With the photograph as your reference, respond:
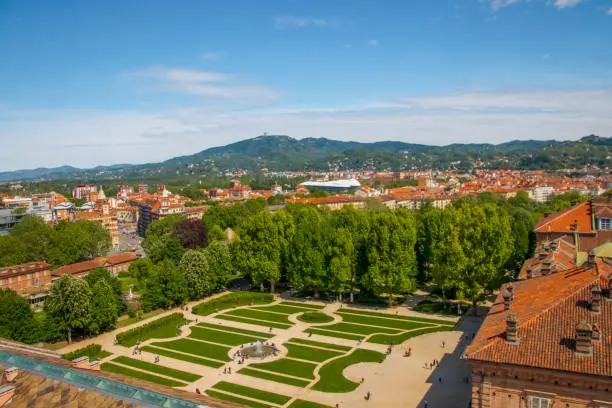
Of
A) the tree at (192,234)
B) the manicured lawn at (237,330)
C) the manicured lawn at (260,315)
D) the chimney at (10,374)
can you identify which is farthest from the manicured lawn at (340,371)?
the tree at (192,234)

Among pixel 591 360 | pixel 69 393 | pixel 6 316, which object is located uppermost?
pixel 69 393

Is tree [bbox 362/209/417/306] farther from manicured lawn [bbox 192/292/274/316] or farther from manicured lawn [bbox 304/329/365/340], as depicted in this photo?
manicured lawn [bbox 192/292/274/316]

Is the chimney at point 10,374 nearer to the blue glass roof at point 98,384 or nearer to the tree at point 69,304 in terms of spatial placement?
the blue glass roof at point 98,384

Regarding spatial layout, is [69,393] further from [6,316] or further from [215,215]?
[215,215]

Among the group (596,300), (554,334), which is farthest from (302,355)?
(596,300)

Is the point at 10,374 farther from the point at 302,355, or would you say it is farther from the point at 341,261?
the point at 341,261

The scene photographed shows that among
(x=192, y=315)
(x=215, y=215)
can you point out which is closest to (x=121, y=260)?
(x=215, y=215)

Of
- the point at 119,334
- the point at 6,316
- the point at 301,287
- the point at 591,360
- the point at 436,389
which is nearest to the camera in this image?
the point at 591,360
